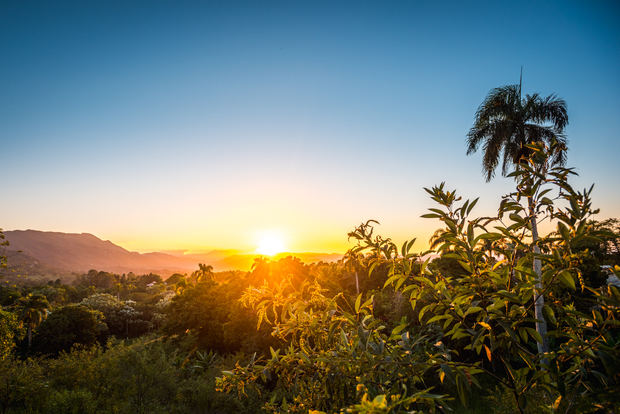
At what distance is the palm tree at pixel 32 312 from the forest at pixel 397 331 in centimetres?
13

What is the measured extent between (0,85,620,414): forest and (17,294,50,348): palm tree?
129 millimetres

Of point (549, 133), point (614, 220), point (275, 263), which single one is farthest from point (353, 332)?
point (614, 220)

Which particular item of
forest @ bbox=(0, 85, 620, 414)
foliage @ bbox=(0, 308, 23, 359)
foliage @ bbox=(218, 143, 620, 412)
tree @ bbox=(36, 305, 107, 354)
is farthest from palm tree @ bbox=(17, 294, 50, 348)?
foliage @ bbox=(218, 143, 620, 412)

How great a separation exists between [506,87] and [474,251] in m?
17.1

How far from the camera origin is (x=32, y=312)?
21.0m

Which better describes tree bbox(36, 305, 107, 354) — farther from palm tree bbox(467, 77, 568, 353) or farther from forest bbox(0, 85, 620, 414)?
palm tree bbox(467, 77, 568, 353)

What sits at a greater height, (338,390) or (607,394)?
(607,394)

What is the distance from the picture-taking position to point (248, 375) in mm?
2057

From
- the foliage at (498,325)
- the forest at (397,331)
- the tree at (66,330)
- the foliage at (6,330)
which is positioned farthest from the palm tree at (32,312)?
the foliage at (498,325)

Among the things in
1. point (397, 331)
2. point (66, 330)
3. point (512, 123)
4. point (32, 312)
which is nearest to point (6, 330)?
point (32, 312)

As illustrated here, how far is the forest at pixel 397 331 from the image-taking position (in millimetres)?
1490

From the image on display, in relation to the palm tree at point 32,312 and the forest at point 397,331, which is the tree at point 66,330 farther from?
the palm tree at point 32,312

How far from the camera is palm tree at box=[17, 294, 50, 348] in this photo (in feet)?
68.1

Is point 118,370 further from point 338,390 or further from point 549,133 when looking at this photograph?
point 549,133
